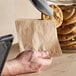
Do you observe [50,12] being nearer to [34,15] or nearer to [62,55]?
[62,55]

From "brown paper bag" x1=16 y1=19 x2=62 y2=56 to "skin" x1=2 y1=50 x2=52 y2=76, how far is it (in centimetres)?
10

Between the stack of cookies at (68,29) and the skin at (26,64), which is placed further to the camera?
the stack of cookies at (68,29)

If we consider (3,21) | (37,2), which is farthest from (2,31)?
(37,2)

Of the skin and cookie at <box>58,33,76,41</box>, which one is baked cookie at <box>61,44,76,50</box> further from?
the skin

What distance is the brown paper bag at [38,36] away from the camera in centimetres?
77

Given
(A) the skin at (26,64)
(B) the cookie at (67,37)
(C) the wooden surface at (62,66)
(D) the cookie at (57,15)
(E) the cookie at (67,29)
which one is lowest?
(C) the wooden surface at (62,66)

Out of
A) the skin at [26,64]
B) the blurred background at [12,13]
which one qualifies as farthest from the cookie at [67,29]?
the blurred background at [12,13]

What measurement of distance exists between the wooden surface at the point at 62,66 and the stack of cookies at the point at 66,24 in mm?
40

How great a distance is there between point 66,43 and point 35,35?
0.10 meters

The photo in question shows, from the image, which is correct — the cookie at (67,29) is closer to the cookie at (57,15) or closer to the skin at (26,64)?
the cookie at (57,15)

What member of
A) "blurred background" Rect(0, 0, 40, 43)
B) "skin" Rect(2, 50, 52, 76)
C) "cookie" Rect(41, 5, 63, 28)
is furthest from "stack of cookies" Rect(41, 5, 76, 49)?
"blurred background" Rect(0, 0, 40, 43)

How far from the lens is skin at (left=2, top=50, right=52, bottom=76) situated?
607 mm

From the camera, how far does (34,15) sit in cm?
125

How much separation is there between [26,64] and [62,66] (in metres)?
0.10
